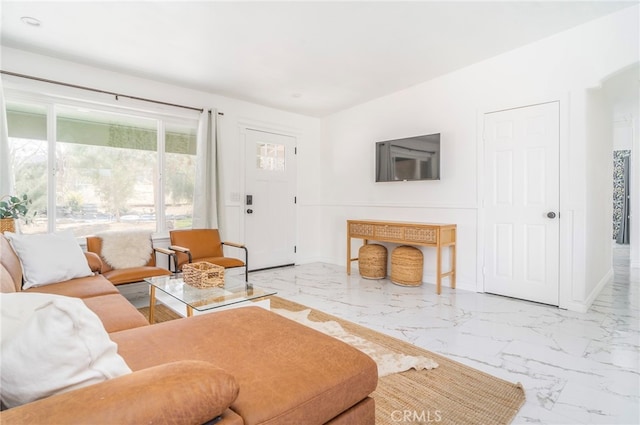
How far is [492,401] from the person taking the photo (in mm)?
1680

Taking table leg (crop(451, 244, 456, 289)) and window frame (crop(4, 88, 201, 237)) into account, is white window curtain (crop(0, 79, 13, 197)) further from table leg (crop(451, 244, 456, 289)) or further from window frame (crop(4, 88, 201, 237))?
table leg (crop(451, 244, 456, 289))

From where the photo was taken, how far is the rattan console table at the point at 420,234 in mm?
3623

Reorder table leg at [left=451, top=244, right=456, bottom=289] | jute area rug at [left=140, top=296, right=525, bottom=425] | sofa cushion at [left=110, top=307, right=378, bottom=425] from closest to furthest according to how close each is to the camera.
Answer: sofa cushion at [left=110, top=307, right=378, bottom=425]
jute area rug at [left=140, top=296, right=525, bottom=425]
table leg at [left=451, top=244, right=456, bottom=289]

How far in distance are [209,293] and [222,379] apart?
1611 millimetres

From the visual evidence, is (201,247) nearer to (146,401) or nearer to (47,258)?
(47,258)

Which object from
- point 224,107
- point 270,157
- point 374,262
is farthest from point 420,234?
point 224,107

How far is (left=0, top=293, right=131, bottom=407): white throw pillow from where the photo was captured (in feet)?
2.30

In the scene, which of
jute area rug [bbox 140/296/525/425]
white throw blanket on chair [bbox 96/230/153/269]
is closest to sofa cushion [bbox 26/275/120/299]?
white throw blanket on chair [bbox 96/230/153/269]

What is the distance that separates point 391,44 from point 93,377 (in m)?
3.30

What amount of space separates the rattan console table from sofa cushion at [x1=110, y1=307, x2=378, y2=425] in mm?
2507

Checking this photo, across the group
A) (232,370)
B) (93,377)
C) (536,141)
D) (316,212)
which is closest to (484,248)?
(536,141)

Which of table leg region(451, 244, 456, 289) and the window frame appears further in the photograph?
table leg region(451, 244, 456, 289)

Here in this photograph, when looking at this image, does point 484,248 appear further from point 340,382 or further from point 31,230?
point 31,230

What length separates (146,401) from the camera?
707 mm
